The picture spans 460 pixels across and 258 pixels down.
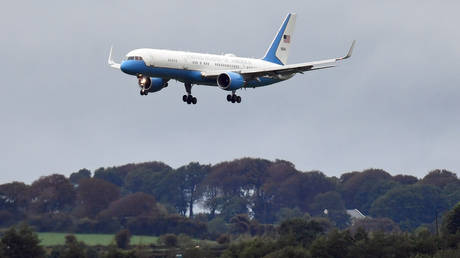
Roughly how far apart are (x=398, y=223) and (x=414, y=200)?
7257 mm

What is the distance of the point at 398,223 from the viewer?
154 metres

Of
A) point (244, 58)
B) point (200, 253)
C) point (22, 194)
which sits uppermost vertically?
point (244, 58)

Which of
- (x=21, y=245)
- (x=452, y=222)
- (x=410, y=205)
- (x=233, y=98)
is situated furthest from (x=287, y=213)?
(x=21, y=245)

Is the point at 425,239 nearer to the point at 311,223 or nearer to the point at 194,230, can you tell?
the point at 311,223

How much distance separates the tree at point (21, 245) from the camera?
298 ft

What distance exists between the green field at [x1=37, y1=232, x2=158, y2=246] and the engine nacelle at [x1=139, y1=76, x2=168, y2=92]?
13004 millimetres

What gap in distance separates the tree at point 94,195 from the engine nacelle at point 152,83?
18.7 meters

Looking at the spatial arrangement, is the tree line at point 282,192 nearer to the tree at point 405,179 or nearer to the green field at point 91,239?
the tree at point 405,179

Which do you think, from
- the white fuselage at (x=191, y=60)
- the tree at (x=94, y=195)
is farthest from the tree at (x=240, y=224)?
the white fuselage at (x=191, y=60)

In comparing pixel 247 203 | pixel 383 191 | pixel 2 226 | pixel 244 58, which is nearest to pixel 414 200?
pixel 383 191

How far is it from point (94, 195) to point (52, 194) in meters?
4.25

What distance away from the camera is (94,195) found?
120m

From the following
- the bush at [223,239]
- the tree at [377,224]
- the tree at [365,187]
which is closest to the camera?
the bush at [223,239]

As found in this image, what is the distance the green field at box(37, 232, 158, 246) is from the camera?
101 metres
